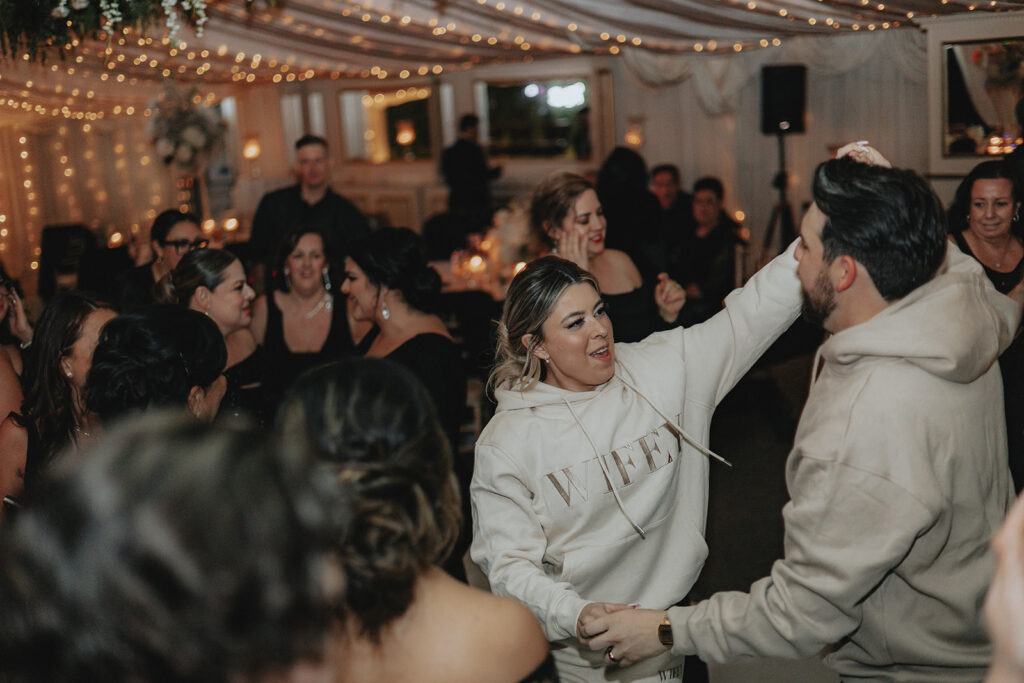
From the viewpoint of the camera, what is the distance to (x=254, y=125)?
12.6m

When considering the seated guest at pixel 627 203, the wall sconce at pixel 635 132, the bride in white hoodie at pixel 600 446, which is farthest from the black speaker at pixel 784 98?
the bride in white hoodie at pixel 600 446

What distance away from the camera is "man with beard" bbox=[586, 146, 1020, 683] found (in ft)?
5.24

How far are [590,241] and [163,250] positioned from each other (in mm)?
2054

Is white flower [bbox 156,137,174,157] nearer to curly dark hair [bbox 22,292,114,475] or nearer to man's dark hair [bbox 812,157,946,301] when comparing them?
curly dark hair [bbox 22,292,114,475]

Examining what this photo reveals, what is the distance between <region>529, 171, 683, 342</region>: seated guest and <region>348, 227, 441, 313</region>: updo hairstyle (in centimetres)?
53

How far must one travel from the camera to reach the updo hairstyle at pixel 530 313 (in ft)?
7.50

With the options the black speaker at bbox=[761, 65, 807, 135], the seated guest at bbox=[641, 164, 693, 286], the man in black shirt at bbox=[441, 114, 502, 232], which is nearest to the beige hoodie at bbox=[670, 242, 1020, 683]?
the seated guest at bbox=[641, 164, 693, 286]

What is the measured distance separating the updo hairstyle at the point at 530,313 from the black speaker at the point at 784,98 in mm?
6624

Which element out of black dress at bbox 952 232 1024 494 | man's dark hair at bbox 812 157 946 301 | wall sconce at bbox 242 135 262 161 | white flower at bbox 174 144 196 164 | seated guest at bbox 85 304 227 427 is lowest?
black dress at bbox 952 232 1024 494

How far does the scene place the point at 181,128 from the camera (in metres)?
7.07

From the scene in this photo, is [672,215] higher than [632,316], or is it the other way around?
[672,215]

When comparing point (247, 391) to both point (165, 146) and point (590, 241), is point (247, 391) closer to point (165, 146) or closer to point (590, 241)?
point (590, 241)

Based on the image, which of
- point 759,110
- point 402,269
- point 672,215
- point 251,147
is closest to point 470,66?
point 251,147

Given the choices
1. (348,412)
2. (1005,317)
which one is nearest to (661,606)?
(1005,317)
